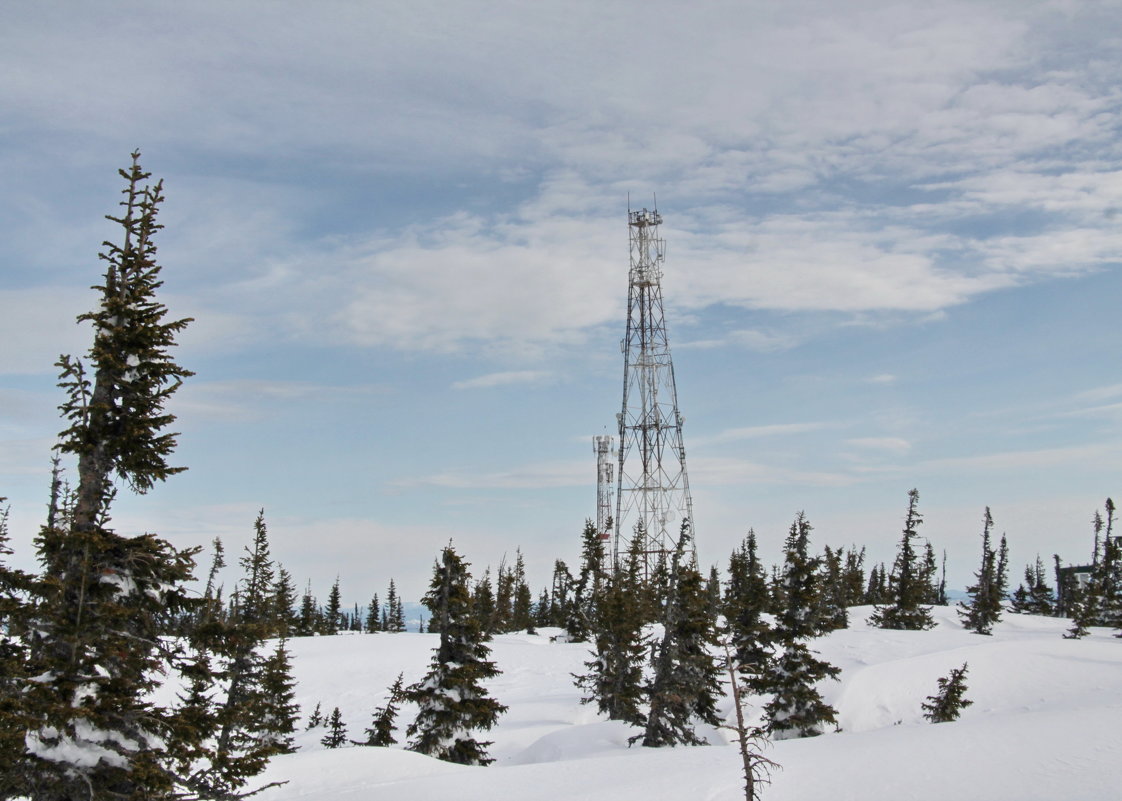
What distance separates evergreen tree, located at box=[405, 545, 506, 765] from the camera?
25734mm

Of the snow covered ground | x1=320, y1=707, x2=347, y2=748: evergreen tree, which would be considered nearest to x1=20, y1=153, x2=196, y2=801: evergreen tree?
the snow covered ground

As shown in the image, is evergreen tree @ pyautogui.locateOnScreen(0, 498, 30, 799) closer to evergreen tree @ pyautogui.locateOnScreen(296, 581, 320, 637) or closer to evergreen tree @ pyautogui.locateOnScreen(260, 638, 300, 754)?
evergreen tree @ pyautogui.locateOnScreen(260, 638, 300, 754)

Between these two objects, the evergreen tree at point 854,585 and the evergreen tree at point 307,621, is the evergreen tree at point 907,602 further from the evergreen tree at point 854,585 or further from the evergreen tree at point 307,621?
the evergreen tree at point 307,621

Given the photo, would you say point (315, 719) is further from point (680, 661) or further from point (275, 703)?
point (680, 661)

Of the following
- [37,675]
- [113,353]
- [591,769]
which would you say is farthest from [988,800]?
[113,353]

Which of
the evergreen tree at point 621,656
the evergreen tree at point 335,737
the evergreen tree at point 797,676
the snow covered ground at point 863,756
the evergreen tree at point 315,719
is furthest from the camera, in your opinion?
the evergreen tree at point 315,719

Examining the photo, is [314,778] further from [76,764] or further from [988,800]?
[988,800]

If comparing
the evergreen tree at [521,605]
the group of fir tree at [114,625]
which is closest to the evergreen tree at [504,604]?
the evergreen tree at [521,605]

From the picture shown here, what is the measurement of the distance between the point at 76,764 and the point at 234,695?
20.7 m

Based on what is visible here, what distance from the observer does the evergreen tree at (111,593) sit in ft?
34.3

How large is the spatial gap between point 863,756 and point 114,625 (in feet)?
58.1

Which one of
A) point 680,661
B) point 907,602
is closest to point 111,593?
point 680,661

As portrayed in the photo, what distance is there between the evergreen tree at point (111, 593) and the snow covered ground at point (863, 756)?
8769 mm

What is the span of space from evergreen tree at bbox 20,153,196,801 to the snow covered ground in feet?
28.8
